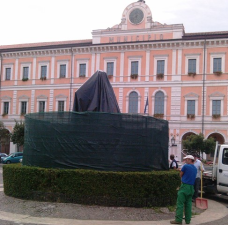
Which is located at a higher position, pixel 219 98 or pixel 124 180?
pixel 219 98

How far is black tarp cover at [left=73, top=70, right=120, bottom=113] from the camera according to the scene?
38.1ft

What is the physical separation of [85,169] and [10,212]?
2.30 meters

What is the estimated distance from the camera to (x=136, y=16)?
38000mm

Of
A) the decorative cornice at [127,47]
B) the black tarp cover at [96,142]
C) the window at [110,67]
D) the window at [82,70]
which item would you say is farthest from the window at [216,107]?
the black tarp cover at [96,142]

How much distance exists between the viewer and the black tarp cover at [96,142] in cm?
998

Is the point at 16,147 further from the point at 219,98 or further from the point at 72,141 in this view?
the point at 72,141

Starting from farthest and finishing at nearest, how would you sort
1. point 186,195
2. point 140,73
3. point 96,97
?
1. point 140,73
2. point 96,97
3. point 186,195

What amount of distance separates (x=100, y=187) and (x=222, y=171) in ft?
17.5

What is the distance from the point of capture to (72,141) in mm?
10086

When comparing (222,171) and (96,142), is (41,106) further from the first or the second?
(96,142)

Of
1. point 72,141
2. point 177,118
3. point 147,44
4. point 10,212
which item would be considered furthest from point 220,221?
point 147,44

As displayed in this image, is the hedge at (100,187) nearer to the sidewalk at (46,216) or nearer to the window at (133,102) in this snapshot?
the sidewalk at (46,216)

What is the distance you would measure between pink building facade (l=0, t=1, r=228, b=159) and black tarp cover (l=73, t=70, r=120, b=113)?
24.0 m

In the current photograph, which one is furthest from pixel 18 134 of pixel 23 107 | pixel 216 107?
pixel 216 107
